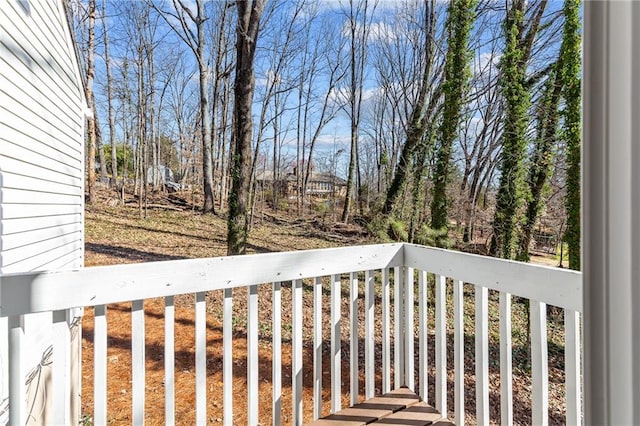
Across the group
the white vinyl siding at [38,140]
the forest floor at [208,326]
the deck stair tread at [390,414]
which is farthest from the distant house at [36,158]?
the deck stair tread at [390,414]

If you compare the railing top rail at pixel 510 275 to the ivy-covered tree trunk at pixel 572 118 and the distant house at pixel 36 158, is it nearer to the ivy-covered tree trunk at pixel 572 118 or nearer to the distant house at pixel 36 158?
the distant house at pixel 36 158

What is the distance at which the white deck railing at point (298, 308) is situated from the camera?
48.3 inches

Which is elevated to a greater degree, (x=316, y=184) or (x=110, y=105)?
(x=110, y=105)

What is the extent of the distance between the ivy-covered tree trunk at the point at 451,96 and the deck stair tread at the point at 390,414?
4.44m

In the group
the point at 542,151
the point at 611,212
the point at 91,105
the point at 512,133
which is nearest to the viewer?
the point at 611,212

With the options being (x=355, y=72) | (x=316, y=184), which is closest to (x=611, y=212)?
(x=316, y=184)

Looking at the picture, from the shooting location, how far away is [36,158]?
267 cm

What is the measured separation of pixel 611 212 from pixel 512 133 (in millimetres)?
5408

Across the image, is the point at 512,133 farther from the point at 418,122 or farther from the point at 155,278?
the point at 155,278

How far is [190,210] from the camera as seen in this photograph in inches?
298

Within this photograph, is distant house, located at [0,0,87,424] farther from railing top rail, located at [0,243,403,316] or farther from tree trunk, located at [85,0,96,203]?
tree trunk, located at [85,0,96,203]

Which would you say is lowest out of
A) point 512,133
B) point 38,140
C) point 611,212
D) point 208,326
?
point 208,326

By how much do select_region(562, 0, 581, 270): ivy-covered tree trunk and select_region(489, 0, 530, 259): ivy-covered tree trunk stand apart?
527 mm

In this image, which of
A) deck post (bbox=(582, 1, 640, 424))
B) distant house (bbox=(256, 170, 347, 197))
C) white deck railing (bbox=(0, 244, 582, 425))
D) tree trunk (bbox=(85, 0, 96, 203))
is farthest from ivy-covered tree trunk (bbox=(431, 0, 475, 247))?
tree trunk (bbox=(85, 0, 96, 203))
